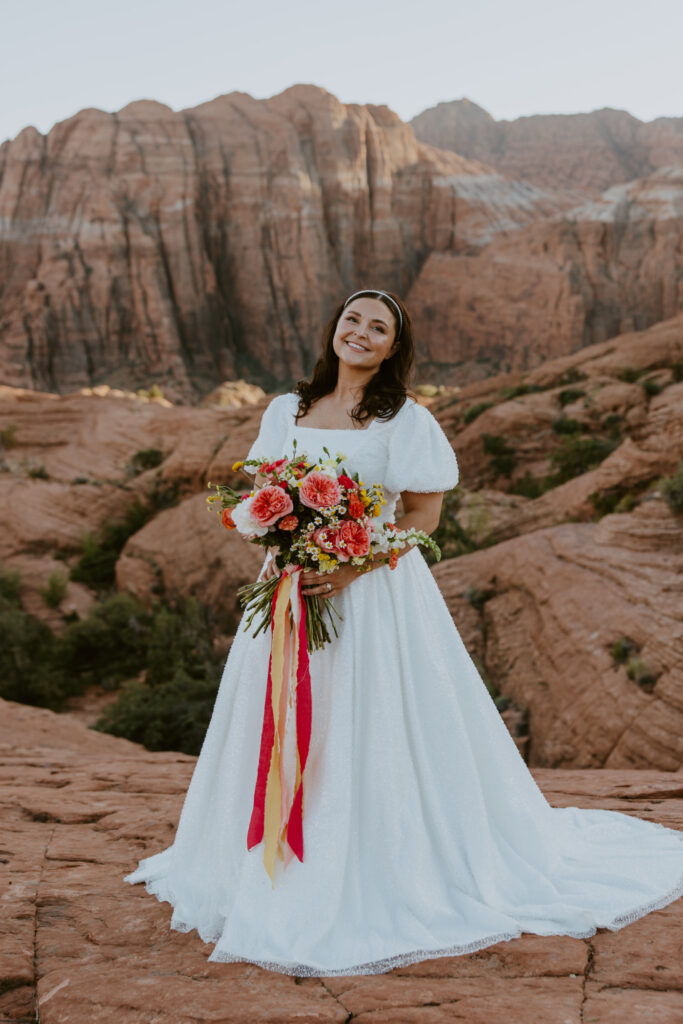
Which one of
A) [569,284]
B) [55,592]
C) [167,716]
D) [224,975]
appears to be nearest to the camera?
[224,975]

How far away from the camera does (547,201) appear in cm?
5188

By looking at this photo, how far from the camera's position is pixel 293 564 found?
297 cm

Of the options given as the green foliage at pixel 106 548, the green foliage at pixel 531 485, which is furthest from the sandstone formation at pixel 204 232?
the green foliage at pixel 531 485

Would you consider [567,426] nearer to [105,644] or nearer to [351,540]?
[105,644]

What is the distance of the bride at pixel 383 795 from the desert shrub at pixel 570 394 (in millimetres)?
15719

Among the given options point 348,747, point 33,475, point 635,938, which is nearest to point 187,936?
point 348,747

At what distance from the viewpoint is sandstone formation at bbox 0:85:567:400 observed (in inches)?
1638

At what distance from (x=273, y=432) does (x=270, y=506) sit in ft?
2.18

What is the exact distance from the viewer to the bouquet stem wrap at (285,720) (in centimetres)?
291

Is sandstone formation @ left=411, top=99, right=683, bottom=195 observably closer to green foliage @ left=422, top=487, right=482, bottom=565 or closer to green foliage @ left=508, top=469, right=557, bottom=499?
green foliage @ left=508, top=469, right=557, bottom=499

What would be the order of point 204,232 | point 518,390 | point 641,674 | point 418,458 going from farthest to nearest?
point 204,232 < point 518,390 < point 641,674 < point 418,458

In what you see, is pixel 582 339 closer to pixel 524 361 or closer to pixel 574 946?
pixel 524 361

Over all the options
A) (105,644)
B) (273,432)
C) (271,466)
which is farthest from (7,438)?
(271,466)

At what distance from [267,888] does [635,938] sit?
1.24m
